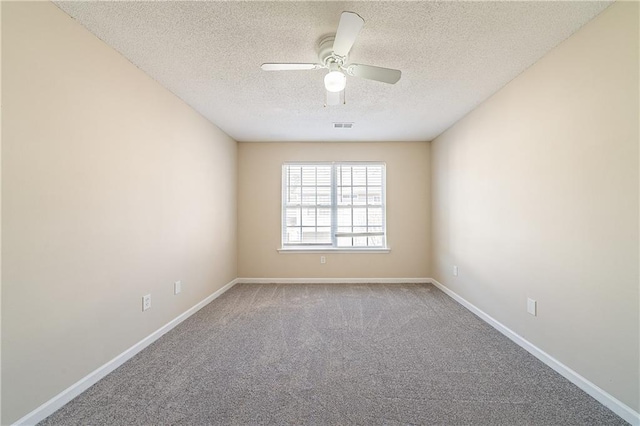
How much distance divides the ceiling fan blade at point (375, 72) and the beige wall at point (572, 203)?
3.96 ft

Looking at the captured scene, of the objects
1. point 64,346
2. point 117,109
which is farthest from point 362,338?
point 117,109

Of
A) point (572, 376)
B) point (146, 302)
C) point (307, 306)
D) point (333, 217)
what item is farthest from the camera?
point (333, 217)

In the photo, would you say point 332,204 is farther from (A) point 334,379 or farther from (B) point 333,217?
A: (A) point 334,379

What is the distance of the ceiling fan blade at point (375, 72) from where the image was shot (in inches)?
68.5

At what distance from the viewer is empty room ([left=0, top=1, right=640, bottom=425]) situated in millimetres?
1414

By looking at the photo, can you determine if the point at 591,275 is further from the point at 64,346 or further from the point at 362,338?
the point at 64,346

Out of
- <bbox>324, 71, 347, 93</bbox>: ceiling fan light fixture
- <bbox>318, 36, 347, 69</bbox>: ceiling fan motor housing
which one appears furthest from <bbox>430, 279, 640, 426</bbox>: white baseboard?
<bbox>318, 36, 347, 69</bbox>: ceiling fan motor housing

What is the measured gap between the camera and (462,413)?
4.79ft

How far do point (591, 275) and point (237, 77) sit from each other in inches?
119

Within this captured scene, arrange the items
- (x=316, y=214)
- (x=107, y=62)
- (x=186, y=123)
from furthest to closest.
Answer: (x=316, y=214) < (x=186, y=123) < (x=107, y=62)

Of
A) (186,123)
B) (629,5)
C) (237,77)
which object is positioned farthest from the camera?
(186,123)

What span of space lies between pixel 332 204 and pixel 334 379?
2951 mm

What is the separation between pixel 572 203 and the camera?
174 centimetres

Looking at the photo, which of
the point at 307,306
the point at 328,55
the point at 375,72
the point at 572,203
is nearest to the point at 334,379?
the point at 307,306
